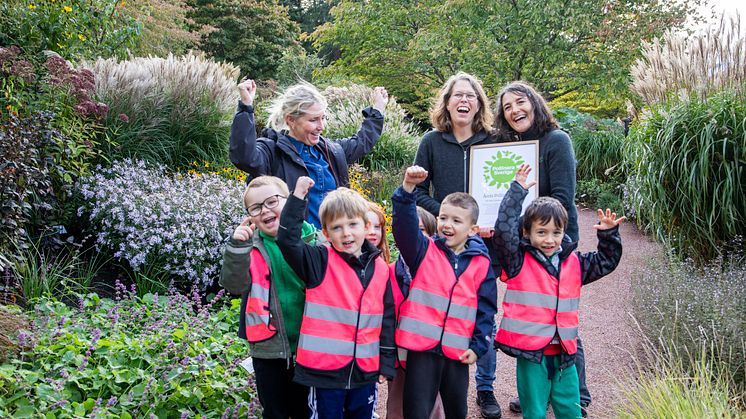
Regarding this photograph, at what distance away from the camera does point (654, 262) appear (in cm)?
549

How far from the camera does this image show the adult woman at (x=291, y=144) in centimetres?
323

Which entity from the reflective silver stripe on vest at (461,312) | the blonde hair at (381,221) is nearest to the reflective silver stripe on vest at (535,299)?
the reflective silver stripe on vest at (461,312)

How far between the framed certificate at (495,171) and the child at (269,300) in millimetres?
1148

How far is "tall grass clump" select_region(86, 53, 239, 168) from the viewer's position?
21.7ft

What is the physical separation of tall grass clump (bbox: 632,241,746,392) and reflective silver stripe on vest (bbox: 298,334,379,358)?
6.00 ft

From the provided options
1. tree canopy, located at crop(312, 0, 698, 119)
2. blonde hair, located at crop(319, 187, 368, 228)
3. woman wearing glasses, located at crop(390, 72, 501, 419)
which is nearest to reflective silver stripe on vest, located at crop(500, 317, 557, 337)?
woman wearing glasses, located at crop(390, 72, 501, 419)

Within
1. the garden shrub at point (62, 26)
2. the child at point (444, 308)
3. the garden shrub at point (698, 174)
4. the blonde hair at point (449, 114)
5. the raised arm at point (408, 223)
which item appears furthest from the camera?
the garden shrub at point (62, 26)

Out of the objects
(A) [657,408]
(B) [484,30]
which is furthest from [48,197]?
(B) [484,30]

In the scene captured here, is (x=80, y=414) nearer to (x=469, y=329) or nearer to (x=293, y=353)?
(x=293, y=353)

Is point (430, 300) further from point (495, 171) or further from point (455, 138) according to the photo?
point (455, 138)

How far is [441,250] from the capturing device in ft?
9.98

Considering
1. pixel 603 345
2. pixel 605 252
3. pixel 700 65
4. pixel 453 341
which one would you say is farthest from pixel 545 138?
pixel 700 65

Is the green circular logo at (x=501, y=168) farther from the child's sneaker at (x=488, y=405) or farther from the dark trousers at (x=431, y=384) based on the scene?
the child's sneaker at (x=488, y=405)

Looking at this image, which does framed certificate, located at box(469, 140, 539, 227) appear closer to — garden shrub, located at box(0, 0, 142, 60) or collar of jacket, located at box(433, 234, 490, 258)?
collar of jacket, located at box(433, 234, 490, 258)
